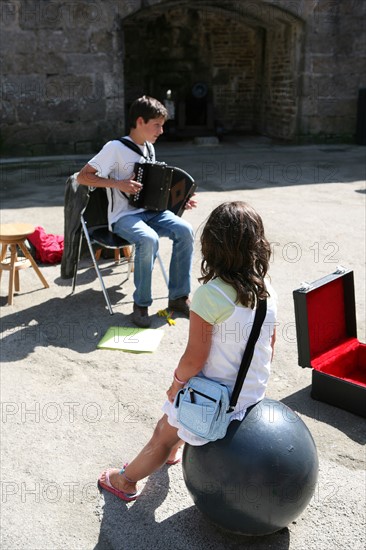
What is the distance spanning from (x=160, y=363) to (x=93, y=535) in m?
1.70

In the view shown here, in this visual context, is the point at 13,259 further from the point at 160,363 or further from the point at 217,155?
the point at 217,155

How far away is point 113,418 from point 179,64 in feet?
49.6

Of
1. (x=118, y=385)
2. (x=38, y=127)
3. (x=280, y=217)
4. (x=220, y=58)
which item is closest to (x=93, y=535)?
(x=118, y=385)

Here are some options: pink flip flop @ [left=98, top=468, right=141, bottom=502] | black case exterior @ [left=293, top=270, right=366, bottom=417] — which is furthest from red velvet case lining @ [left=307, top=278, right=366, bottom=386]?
pink flip flop @ [left=98, top=468, right=141, bottom=502]

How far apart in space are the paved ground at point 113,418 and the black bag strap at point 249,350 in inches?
27.7

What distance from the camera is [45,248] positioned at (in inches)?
256

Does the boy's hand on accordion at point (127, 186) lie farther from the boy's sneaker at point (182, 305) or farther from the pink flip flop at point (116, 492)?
the pink flip flop at point (116, 492)

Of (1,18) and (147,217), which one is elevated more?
(1,18)

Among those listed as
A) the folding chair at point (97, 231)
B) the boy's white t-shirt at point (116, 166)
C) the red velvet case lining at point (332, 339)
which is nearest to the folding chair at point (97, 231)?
the folding chair at point (97, 231)

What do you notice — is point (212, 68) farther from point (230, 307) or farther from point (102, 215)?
point (230, 307)

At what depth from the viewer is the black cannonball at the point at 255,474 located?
2607 mm

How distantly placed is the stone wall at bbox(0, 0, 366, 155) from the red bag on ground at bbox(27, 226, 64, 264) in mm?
7301

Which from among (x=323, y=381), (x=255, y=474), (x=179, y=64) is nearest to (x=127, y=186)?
(x=323, y=381)

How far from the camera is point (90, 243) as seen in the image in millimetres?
5352
